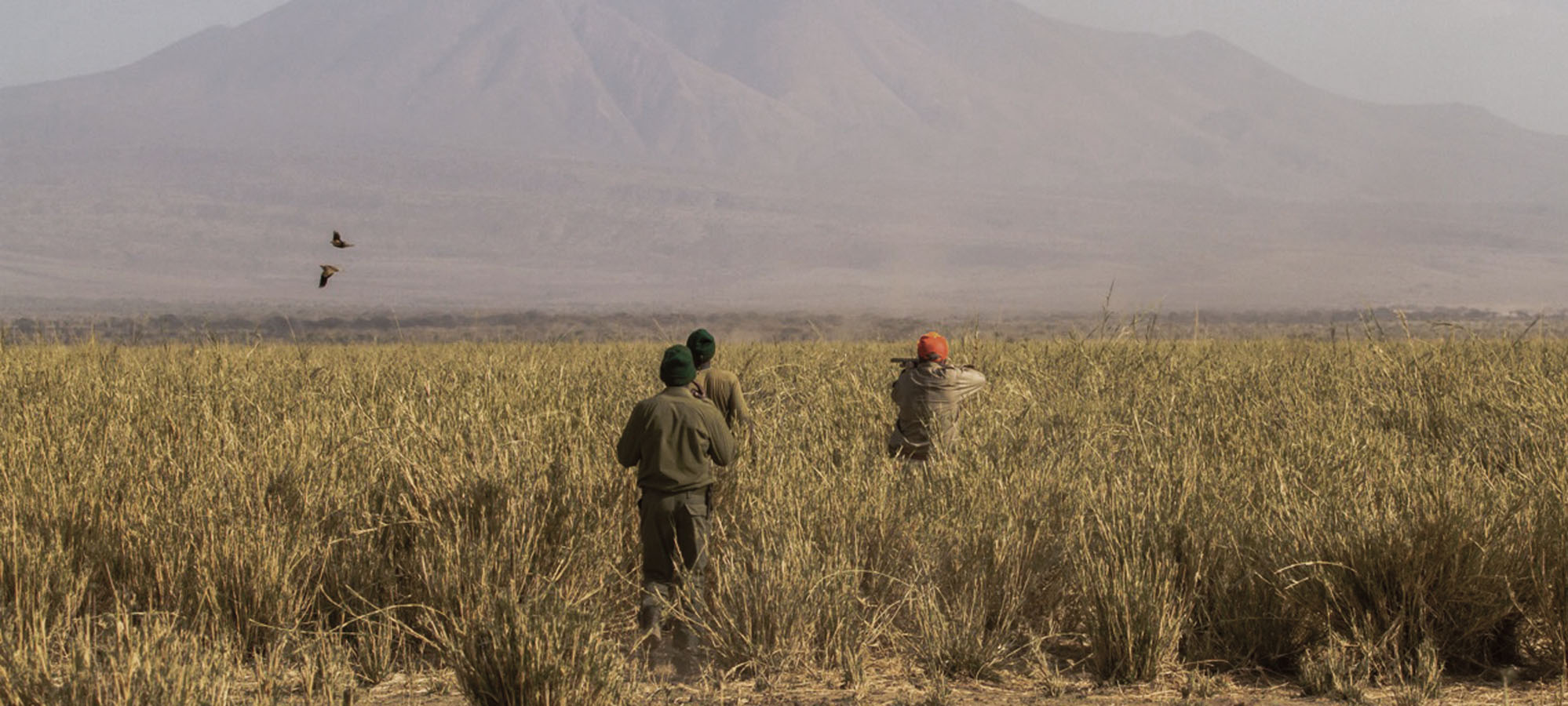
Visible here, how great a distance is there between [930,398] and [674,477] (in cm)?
274

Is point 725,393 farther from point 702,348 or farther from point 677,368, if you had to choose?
point 677,368

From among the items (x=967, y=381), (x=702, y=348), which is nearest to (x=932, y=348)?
(x=967, y=381)

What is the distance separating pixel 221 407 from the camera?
9617 mm

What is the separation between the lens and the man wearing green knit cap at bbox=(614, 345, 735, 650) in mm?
5730

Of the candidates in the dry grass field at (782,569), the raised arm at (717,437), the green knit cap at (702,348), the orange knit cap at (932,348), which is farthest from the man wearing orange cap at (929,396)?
the raised arm at (717,437)

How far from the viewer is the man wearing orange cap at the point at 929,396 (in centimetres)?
805

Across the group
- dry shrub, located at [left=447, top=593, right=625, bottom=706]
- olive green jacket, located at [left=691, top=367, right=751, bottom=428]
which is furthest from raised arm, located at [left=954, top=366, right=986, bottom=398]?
dry shrub, located at [left=447, top=593, right=625, bottom=706]

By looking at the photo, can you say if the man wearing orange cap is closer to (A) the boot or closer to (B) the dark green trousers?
(B) the dark green trousers

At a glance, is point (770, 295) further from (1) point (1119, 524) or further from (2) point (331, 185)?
(1) point (1119, 524)

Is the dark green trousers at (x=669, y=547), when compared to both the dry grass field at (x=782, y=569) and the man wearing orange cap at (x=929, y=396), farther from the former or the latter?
the man wearing orange cap at (x=929, y=396)

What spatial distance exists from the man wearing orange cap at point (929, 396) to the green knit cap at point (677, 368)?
2455mm

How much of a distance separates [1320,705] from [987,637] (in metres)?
1.38

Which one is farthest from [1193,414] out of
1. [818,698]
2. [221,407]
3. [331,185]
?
[331,185]

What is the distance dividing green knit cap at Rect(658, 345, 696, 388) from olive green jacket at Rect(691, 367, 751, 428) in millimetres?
918
